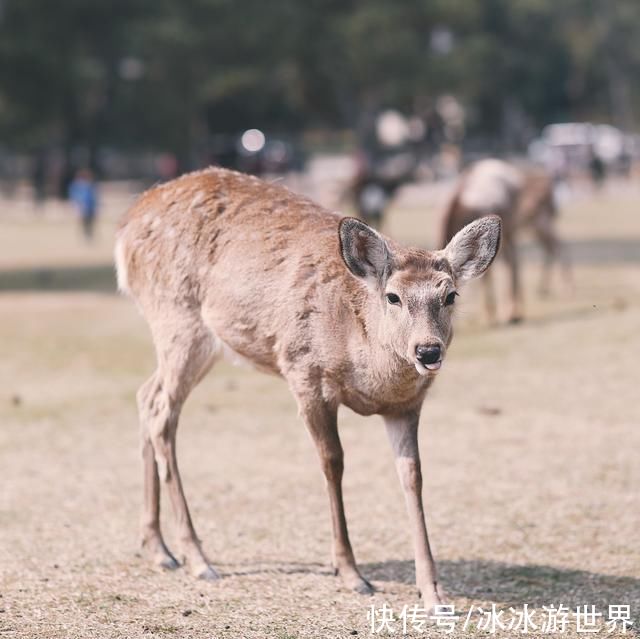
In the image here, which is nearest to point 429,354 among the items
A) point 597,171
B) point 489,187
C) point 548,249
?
point 489,187

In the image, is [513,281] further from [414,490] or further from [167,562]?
[414,490]

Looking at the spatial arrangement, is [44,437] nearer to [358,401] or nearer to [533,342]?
[358,401]

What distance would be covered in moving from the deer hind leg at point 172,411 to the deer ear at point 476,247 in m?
1.47

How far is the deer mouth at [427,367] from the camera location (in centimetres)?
579

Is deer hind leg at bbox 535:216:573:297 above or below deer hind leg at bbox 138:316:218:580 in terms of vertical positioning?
below

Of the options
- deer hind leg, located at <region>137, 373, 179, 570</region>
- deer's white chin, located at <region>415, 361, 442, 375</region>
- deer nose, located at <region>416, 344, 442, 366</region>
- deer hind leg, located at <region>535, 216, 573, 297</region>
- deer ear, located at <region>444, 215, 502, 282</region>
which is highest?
deer ear, located at <region>444, 215, 502, 282</region>

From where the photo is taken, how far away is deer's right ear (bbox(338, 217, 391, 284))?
6085 mm

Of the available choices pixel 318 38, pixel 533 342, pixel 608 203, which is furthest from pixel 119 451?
pixel 318 38

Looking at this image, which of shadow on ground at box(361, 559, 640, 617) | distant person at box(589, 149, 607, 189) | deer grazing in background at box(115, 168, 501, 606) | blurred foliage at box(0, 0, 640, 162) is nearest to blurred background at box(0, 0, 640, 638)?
shadow on ground at box(361, 559, 640, 617)

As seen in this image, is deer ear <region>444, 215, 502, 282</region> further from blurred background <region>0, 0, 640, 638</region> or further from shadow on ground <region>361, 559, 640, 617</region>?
shadow on ground <region>361, 559, 640, 617</region>

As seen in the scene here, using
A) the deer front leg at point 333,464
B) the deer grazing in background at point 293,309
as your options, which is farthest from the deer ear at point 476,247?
the deer front leg at point 333,464

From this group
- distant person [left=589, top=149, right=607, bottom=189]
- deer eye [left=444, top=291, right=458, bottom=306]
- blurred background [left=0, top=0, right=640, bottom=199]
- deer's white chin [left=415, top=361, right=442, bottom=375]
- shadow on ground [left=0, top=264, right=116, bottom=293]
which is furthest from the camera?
blurred background [left=0, top=0, right=640, bottom=199]

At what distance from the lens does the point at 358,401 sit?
6.49 m

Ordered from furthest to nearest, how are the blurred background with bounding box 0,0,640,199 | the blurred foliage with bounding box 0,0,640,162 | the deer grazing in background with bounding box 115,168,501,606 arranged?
the blurred background with bounding box 0,0,640,199
the blurred foliage with bounding box 0,0,640,162
the deer grazing in background with bounding box 115,168,501,606
